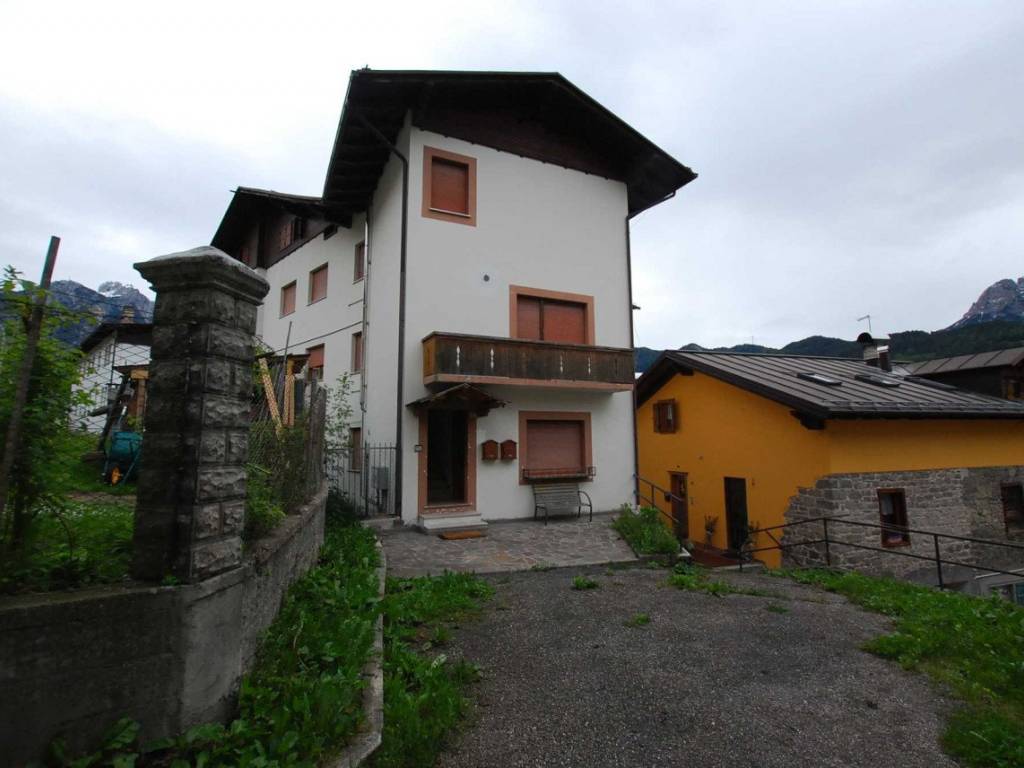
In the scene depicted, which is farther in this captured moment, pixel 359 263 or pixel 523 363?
pixel 359 263

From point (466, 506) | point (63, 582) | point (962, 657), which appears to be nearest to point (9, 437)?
point (63, 582)

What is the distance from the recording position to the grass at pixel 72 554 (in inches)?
98.2

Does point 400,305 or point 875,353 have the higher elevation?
point 875,353

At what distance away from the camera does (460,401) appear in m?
10.8

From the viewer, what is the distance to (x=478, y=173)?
12.2m

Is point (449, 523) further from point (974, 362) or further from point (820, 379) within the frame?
point (974, 362)

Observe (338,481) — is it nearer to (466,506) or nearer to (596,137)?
(466,506)

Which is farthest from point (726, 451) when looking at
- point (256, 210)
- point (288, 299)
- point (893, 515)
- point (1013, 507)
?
point (256, 210)

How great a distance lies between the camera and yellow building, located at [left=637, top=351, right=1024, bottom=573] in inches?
432

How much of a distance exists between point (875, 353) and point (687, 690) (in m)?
18.1

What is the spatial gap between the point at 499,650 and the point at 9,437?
3.94 m

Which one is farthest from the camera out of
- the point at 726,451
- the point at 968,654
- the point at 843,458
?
the point at 726,451

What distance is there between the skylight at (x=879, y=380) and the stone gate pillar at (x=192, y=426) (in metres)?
15.2

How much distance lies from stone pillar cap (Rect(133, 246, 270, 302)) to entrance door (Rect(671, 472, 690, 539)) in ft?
47.1
